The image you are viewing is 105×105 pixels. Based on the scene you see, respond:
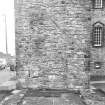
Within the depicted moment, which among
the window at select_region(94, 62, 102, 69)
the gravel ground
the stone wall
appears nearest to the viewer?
the gravel ground

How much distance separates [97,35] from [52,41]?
9.59 meters

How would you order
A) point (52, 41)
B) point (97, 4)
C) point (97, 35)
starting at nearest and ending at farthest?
1. point (52, 41)
2. point (97, 4)
3. point (97, 35)

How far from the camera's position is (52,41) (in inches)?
324

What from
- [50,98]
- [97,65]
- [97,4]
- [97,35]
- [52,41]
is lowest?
[50,98]

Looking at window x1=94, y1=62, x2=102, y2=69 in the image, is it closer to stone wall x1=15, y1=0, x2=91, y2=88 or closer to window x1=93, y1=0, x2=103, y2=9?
window x1=93, y1=0, x2=103, y2=9

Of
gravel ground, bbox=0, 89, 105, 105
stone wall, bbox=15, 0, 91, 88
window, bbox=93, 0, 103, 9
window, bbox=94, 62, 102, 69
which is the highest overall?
window, bbox=93, 0, 103, 9

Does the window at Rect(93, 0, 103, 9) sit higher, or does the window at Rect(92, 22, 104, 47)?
the window at Rect(93, 0, 103, 9)

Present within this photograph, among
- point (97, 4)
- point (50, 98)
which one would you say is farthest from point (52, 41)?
point (97, 4)

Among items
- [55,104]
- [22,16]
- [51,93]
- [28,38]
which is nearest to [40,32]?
[28,38]

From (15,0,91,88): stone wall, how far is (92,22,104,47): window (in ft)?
28.0

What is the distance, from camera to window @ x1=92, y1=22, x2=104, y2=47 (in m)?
16.3

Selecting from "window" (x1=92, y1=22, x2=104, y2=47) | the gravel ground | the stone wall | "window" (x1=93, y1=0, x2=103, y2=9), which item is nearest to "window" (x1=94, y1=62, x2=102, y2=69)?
"window" (x1=92, y1=22, x2=104, y2=47)

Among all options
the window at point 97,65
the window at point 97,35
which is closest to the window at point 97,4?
the window at point 97,35

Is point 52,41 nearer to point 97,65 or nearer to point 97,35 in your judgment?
point 97,65
